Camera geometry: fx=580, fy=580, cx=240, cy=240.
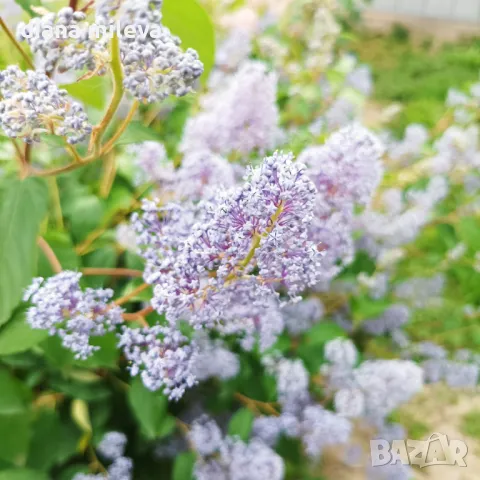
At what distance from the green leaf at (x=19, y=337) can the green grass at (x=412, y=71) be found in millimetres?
2177

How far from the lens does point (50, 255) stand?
61cm

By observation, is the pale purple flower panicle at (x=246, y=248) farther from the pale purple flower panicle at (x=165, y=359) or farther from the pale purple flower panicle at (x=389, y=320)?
the pale purple flower panicle at (x=389, y=320)

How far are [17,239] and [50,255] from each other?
0.08 meters

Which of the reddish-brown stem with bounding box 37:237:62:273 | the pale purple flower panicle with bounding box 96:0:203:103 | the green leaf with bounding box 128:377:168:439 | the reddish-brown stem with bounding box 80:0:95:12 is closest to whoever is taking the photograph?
the pale purple flower panicle with bounding box 96:0:203:103

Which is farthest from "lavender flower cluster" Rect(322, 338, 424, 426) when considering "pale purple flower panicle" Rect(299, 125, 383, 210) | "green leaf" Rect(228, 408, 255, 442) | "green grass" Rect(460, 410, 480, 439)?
"green grass" Rect(460, 410, 480, 439)

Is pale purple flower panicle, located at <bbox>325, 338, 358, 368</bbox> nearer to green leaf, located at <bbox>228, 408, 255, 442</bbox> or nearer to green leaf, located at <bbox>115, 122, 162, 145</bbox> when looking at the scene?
green leaf, located at <bbox>228, 408, 255, 442</bbox>

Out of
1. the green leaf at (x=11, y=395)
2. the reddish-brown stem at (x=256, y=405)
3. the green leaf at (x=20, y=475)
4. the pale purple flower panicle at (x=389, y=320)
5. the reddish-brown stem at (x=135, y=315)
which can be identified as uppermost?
the reddish-brown stem at (x=135, y=315)

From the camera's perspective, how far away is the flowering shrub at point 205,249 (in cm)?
→ 41

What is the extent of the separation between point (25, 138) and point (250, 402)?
0.55 metres

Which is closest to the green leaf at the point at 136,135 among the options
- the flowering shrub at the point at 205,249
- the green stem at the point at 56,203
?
the flowering shrub at the point at 205,249

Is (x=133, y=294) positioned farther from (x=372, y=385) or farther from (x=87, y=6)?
(x=372, y=385)

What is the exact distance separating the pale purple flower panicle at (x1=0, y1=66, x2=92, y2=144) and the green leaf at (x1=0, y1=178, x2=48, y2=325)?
0.41ft

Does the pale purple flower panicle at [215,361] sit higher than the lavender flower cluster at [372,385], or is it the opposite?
the pale purple flower panicle at [215,361]

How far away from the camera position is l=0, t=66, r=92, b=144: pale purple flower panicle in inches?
16.2
